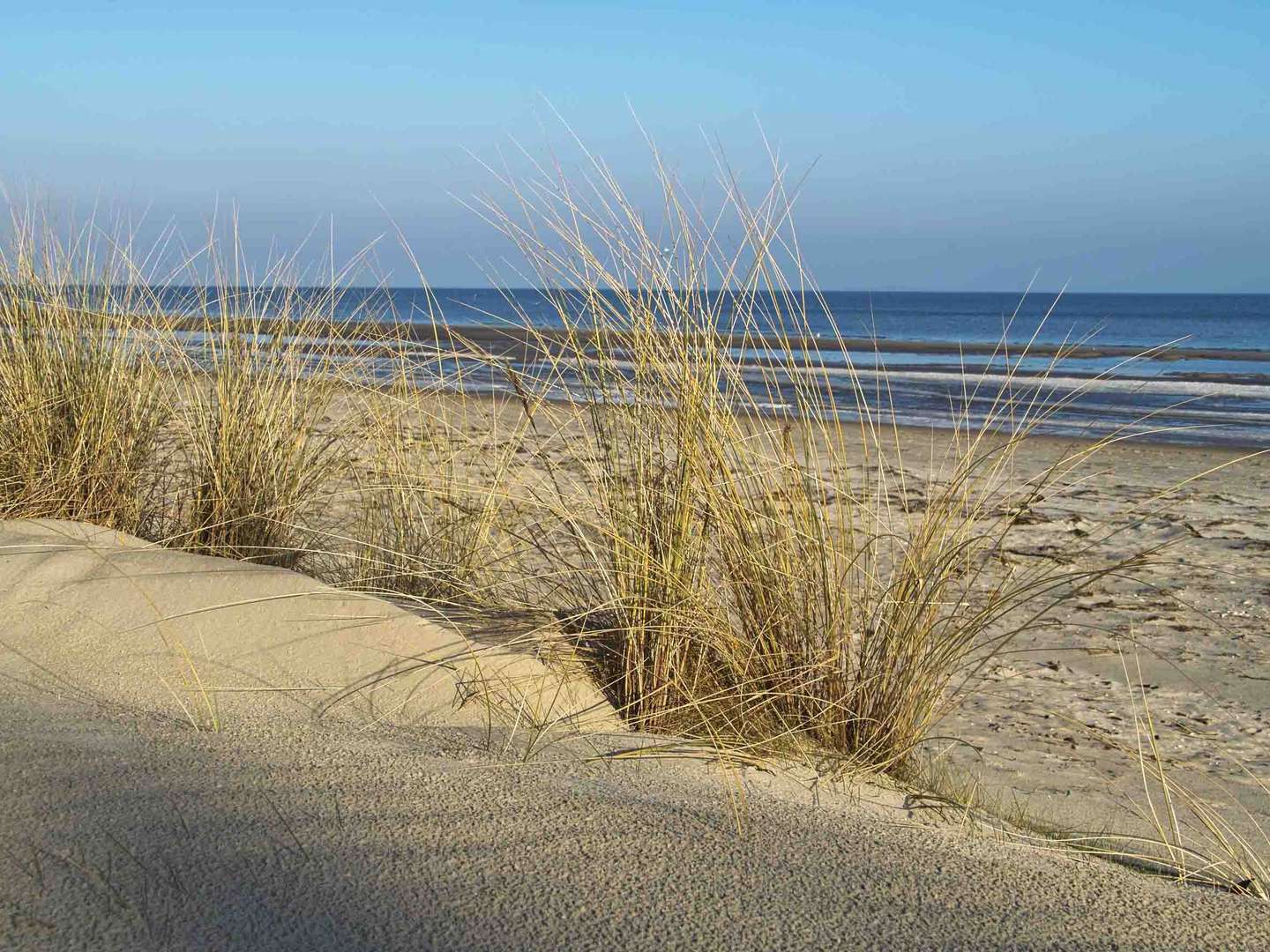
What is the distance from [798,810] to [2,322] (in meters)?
3.20

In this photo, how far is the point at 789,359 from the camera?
221 centimetres

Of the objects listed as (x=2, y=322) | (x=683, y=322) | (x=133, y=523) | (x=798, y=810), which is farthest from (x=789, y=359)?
(x=2, y=322)

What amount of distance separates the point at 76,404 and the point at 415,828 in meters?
2.42

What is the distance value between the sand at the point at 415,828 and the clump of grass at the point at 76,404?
1.07 m

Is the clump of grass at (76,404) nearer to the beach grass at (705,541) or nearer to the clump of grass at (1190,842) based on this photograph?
the beach grass at (705,541)

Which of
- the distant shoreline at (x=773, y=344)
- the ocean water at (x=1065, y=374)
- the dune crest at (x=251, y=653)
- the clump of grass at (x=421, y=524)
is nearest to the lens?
the dune crest at (x=251, y=653)

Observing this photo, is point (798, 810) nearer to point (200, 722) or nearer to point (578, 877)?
point (578, 877)

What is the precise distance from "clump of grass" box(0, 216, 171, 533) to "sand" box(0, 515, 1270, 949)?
3.50ft

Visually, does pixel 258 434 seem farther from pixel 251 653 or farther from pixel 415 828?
pixel 415 828

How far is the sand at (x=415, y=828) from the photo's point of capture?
1.30 m

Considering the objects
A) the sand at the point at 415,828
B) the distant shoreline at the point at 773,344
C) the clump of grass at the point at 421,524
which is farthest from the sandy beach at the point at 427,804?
the distant shoreline at the point at 773,344

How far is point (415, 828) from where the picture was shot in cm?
152

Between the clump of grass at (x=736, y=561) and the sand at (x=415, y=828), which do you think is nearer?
the sand at (x=415, y=828)

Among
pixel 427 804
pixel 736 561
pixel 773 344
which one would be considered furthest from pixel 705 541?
pixel 773 344
